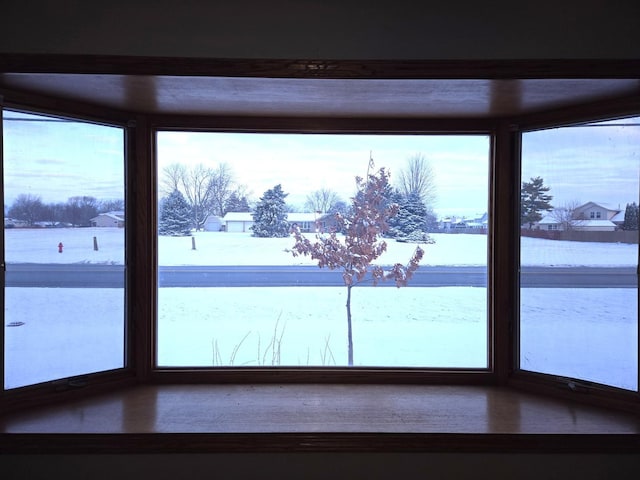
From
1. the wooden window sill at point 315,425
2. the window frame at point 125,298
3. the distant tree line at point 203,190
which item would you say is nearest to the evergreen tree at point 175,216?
the distant tree line at point 203,190

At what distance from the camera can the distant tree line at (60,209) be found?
7.97 ft

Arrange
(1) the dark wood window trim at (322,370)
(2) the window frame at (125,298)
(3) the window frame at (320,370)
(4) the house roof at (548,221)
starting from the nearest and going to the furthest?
1. (1) the dark wood window trim at (322,370)
2. (2) the window frame at (125,298)
3. (4) the house roof at (548,221)
4. (3) the window frame at (320,370)

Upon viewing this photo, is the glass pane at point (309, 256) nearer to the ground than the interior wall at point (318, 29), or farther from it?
nearer to the ground

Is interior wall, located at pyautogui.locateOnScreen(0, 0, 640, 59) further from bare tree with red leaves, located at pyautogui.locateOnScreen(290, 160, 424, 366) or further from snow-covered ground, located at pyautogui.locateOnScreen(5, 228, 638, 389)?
snow-covered ground, located at pyautogui.locateOnScreen(5, 228, 638, 389)

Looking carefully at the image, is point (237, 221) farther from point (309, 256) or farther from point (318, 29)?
point (318, 29)

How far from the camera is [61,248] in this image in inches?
101

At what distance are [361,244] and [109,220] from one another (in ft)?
4.58

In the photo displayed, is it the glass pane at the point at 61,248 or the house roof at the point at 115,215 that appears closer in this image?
the glass pane at the point at 61,248

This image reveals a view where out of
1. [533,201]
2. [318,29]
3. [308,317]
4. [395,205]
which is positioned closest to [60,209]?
→ [308,317]

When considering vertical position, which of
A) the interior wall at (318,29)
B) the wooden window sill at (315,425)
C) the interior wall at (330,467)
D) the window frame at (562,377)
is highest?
the interior wall at (318,29)

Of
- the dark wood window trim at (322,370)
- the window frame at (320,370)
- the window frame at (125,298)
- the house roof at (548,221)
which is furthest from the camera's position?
the window frame at (320,370)

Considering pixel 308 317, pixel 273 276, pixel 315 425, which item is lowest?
pixel 315 425

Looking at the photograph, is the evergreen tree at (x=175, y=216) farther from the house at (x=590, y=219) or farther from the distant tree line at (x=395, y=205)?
the house at (x=590, y=219)

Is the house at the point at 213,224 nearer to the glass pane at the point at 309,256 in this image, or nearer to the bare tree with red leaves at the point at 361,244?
the glass pane at the point at 309,256
